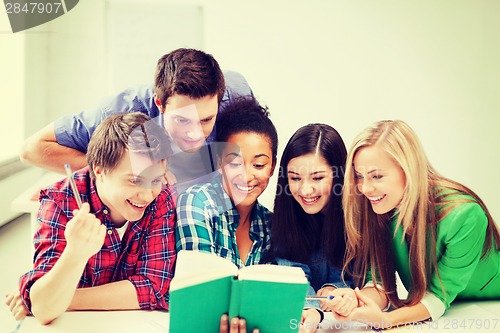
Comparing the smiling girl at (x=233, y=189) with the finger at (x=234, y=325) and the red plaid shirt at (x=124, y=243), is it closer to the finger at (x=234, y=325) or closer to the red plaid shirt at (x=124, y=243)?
the red plaid shirt at (x=124, y=243)

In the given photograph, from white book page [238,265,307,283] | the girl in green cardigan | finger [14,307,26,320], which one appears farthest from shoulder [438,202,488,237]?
finger [14,307,26,320]

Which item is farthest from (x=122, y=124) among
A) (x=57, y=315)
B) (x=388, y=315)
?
(x=388, y=315)

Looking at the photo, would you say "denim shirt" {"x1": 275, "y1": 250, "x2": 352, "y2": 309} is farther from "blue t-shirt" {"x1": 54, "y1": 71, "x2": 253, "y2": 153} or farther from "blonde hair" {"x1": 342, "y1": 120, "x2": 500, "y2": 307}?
"blue t-shirt" {"x1": 54, "y1": 71, "x2": 253, "y2": 153}

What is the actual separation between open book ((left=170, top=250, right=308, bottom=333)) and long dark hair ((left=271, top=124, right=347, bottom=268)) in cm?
17

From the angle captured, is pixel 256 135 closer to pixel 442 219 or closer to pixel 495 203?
pixel 442 219

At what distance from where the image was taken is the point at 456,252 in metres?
1.58

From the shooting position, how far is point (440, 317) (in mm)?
1623

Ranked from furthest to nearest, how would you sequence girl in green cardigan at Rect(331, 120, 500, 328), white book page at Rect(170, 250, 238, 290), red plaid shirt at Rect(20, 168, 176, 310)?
1. girl in green cardigan at Rect(331, 120, 500, 328)
2. red plaid shirt at Rect(20, 168, 176, 310)
3. white book page at Rect(170, 250, 238, 290)

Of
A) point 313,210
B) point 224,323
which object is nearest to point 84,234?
point 224,323

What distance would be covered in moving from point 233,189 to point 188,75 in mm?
330

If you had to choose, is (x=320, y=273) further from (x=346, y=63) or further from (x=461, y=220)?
(x=346, y=63)

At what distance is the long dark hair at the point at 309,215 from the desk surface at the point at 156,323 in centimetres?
19

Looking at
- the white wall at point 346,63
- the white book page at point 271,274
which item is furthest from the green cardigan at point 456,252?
the white book page at point 271,274

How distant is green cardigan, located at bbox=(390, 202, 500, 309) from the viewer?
1.57 metres
